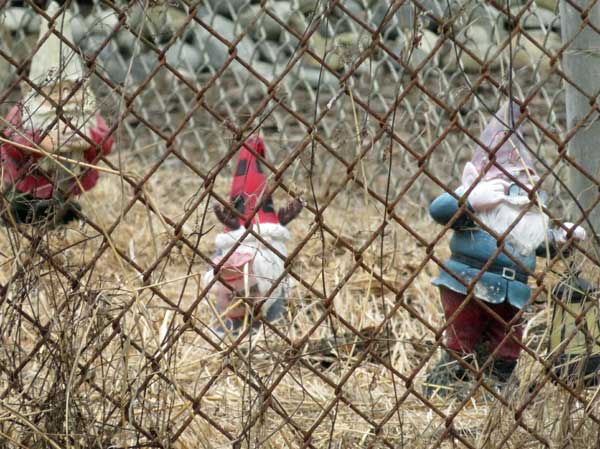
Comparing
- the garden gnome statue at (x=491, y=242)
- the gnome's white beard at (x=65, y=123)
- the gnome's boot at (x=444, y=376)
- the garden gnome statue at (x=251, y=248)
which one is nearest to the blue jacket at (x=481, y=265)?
the garden gnome statue at (x=491, y=242)

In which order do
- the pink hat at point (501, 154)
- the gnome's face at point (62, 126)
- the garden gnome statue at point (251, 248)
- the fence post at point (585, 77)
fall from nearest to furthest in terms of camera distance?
the gnome's face at point (62, 126)
the pink hat at point (501, 154)
the fence post at point (585, 77)
the garden gnome statue at point (251, 248)

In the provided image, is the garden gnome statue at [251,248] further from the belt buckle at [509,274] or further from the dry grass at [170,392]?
the belt buckle at [509,274]

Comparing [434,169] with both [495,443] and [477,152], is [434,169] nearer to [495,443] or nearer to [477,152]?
[477,152]

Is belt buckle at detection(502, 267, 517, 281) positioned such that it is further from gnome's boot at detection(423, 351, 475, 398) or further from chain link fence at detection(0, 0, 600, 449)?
gnome's boot at detection(423, 351, 475, 398)

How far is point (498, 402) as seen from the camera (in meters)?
2.09

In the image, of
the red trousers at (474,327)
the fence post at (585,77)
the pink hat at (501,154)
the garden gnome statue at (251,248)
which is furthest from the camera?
the garden gnome statue at (251,248)

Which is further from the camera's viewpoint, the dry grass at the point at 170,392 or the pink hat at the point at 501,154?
the pink hat at the point at 501,154

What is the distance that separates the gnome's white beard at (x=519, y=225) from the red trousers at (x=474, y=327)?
0.52ft

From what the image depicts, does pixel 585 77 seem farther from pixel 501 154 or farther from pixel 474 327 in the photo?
pixel 474 327

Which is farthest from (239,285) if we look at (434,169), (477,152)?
(434,169)

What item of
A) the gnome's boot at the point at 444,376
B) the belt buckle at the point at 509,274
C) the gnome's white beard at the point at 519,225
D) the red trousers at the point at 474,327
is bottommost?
the gnome's boot at the point at 444,376

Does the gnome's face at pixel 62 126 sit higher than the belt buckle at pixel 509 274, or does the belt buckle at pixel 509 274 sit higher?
the gnome's face at pixel 62 126

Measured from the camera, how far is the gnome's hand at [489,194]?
2.42 meters

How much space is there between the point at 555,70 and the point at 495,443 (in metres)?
0.71
